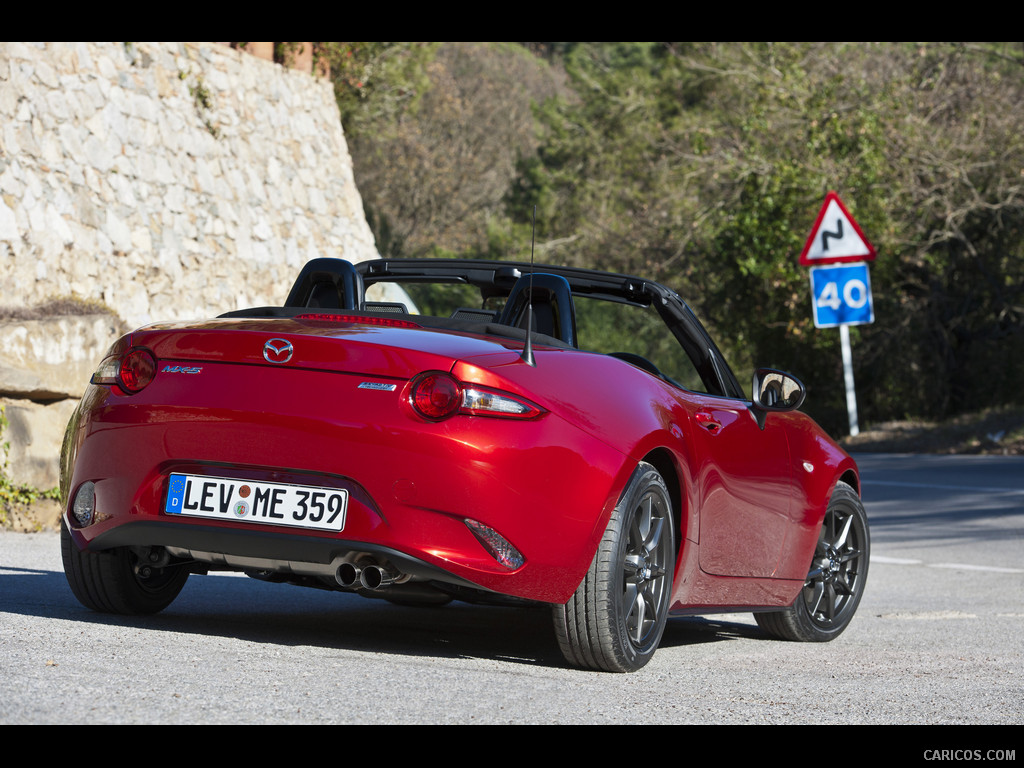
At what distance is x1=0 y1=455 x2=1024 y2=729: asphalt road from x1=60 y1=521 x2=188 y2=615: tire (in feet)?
0.22

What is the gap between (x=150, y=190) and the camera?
1465 centimetres

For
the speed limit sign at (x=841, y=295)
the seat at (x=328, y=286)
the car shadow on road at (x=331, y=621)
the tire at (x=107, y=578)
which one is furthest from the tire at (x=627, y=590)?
the speed limit sign at (x=841, y=295)

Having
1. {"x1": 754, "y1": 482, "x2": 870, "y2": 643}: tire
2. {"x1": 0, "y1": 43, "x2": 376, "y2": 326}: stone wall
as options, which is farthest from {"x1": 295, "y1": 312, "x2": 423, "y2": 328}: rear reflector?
{"x1": 0, "y1": 43, "x2": 376, "y2": 326}: stone wall

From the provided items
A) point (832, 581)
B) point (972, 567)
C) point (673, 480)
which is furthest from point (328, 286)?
point (972, 567)

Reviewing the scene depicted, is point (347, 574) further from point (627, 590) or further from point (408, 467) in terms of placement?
point (627, 590)

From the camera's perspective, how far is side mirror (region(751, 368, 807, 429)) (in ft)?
18.1

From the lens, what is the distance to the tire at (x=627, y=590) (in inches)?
173

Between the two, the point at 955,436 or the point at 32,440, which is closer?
the point at 32,440

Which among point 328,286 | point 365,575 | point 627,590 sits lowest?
point 627,590

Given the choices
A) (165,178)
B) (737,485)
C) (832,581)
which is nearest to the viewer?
(737,485)

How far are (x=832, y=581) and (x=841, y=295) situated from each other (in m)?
11.8

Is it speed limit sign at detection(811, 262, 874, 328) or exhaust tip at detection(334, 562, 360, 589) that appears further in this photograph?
speed limit sign at detection(811, 262, 874, 328)

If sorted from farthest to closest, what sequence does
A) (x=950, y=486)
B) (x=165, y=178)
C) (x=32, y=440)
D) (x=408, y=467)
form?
(x=165, y=178) → (x=950, y=486) → (x=32, y=440) → (x=408, y=467)

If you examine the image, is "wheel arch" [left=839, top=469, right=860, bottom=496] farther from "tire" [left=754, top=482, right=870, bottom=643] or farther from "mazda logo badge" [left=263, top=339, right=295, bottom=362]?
"mazda logo badge" [left=263, top=339, right=295, bottom=362]
